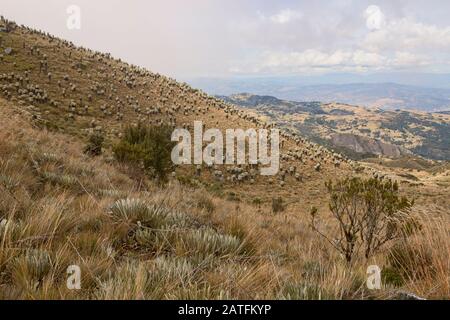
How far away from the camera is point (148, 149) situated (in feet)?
62.6

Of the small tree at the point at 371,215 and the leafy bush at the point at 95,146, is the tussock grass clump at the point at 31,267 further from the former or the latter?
the leafy bush at the point at 95,146

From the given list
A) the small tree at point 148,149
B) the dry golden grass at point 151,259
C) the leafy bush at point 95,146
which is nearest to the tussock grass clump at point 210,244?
the dry golden grass at point 151,259

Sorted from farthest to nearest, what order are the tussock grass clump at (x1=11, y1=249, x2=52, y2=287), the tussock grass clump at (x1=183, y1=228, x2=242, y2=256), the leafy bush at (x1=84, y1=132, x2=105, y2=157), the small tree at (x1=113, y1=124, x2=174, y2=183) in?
the leafy bush at (x1=84, y1=132, x2=105, y2=157), the small tree at (x1=113, y1=124, x2=174, y2=183), the tussock grass clump at (x1=183, y1=228, x2=242, y2=256), the tussock grass clump at (x1=11, y1=249, x2=52, y2=287)

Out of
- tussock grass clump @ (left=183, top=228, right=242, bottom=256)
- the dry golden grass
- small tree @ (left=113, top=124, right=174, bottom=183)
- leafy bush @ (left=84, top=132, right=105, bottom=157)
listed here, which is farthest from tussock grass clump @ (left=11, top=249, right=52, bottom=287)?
leafy bush @ (left=84, top=132, right=105, bottom=157)

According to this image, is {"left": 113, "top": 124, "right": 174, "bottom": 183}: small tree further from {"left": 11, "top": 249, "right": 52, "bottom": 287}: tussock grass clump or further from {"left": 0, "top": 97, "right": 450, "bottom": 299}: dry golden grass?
{"left": 11, "top": 249, "right": 52, "bottom": 287}: tussock grass clump

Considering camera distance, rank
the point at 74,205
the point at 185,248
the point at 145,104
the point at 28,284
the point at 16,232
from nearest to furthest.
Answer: the point at 28,284, the point at 16,232, the point at 185,248, the point at 74,205, the point at 145,104

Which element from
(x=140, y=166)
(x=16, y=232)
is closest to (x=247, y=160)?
(x=140, y=166)

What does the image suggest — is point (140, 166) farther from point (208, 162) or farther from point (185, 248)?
point (208, 162)

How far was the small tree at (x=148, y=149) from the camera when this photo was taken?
18.1 metres

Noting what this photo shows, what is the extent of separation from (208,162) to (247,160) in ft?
14.3

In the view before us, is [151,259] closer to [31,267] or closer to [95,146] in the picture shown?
[31,267]

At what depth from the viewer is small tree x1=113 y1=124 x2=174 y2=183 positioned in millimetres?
18078

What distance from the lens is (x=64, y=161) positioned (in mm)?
9250

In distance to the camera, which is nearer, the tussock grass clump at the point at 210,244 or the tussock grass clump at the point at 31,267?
the tussock grass clump at the point at 31,267
